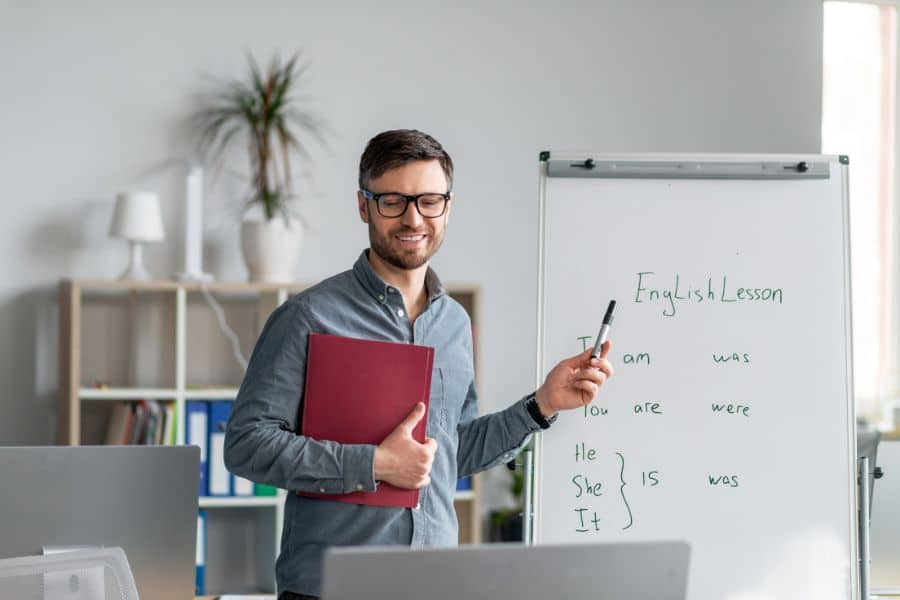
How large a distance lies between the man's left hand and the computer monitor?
688mm

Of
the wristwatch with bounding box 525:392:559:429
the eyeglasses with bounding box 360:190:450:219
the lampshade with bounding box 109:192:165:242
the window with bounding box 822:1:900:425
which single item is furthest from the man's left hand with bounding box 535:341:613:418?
the window with bounding box 822:1:900:425

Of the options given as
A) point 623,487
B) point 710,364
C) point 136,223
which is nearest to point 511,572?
point 623,487

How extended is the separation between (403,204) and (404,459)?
0.43m

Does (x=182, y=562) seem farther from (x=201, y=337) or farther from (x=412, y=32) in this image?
(x=412, y=32)

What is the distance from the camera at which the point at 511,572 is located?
3.59 ft

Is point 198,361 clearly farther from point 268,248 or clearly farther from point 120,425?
point 268,248

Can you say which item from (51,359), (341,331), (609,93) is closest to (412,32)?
(609,93)

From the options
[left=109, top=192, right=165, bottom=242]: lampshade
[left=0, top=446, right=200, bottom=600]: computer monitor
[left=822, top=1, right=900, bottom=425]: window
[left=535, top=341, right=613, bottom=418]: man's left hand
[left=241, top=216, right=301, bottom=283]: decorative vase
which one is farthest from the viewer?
[left=822, top=1, right=900, bottom=425]: window

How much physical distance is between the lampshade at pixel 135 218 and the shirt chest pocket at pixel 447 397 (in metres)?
2.12

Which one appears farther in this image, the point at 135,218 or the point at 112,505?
the point at 135,218

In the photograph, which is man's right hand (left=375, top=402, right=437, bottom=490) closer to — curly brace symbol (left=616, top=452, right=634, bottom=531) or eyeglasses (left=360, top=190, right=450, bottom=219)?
eyeglasses (left=360, top=190, right=450, bottom=219)

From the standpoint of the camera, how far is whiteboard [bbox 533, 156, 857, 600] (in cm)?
221

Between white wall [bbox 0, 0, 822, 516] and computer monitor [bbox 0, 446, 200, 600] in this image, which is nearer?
computer monitor [bbox 0, 446, 200, 600]

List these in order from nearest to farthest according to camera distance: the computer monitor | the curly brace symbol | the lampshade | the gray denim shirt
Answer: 1. the computer monitor
2. the gray denim shirt
3. the curly brace symbol
4. the lampshade
